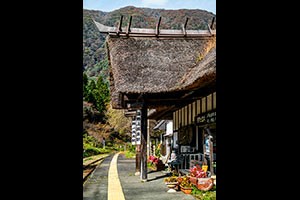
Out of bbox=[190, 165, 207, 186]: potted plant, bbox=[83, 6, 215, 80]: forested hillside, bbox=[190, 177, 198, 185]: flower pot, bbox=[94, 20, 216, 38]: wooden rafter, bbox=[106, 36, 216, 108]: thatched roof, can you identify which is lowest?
bbox=[190, 177, 198, 185]: flower pot

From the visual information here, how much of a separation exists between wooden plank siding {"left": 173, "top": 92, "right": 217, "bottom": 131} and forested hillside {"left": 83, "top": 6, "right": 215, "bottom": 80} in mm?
87910

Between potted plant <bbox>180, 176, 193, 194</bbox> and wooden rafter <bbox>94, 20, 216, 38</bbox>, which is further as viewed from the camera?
wooden rafter <bbox>94, 20, 216, 38</bbox>

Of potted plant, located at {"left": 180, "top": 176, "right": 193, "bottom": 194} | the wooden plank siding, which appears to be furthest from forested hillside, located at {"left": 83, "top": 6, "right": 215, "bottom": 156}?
potted plant, located at {"left": 180, "top": 176, "right": 193, "bottom": 194}

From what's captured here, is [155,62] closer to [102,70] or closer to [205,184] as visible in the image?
[205,184]

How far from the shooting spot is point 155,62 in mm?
10406

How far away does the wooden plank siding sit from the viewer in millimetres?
9336

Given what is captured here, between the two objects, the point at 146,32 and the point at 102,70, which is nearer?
the point at 146,32

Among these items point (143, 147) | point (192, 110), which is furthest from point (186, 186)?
point (192, 110)

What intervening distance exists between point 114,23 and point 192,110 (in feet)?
415

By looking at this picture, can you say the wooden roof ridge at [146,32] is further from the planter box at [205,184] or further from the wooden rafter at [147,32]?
the planter box at [205,184]

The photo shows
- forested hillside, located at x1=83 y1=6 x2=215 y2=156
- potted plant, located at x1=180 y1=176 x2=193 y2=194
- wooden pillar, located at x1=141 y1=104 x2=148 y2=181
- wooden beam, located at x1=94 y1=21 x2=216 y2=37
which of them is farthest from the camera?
forested hillside, located at x1=83 y1=6 x2=215 y2=156

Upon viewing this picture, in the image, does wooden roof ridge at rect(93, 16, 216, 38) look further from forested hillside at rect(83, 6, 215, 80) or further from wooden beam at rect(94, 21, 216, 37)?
forested hillside at rect(83, 6, 215, 80)
